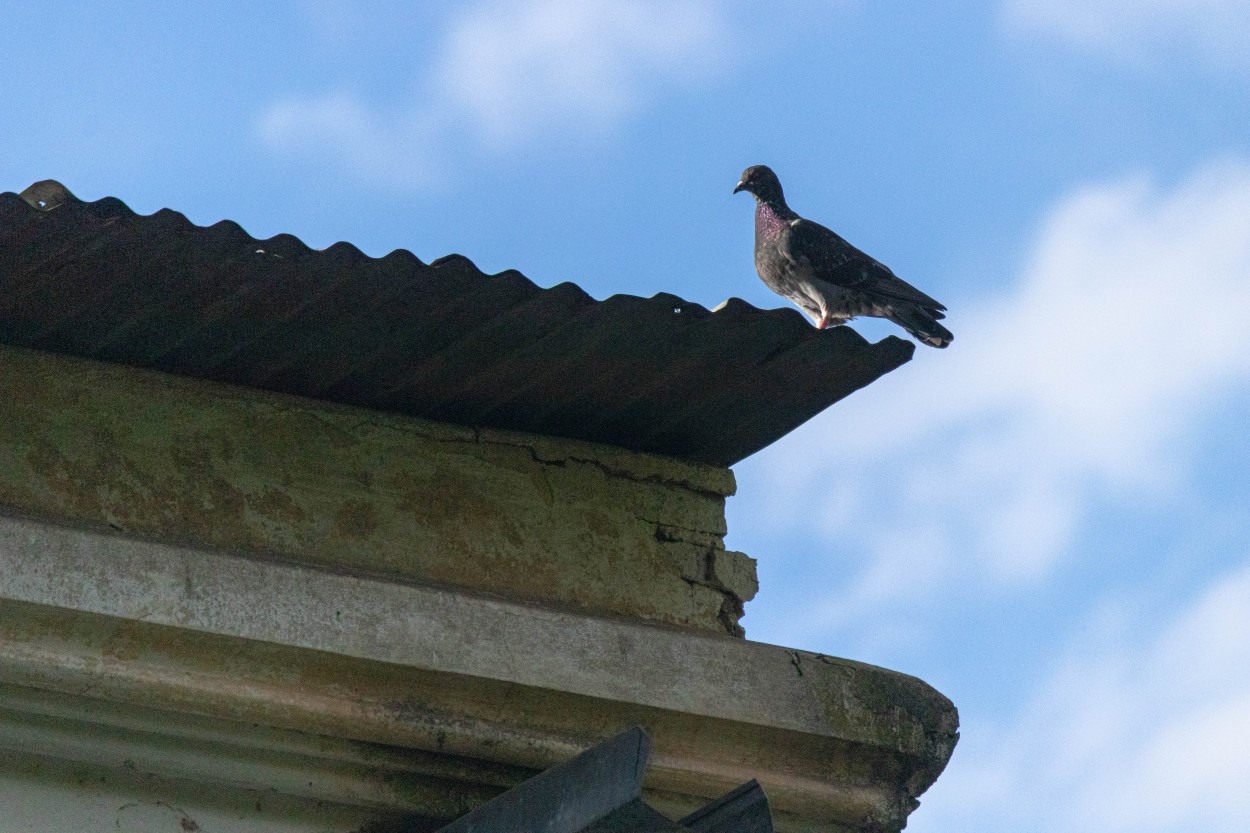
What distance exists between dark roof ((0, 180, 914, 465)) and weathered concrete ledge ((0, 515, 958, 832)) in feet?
1.43

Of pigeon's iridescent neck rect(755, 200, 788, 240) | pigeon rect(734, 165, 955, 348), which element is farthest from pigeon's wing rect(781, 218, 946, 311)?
pigeon's iridescent neck rect(755, 200, 788, 240)

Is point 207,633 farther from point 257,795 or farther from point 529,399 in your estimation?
point 529,399

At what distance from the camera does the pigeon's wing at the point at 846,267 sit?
6.83 m

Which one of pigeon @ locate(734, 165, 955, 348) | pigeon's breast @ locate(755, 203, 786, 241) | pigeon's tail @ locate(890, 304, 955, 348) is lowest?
pigeon's tail @ locate(890, 304, 955, 348)

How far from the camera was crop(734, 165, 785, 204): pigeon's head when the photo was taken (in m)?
8.23

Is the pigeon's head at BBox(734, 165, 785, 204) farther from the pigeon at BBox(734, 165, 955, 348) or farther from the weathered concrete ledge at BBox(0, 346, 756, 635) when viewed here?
the weathered concrete ledge at BBox(0, 346, 756, 635)

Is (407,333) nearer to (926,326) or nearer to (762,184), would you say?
(926,326)

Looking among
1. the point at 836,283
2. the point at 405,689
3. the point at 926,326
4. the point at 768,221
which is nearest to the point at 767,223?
the point at 768,221

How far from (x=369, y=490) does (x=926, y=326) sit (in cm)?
402

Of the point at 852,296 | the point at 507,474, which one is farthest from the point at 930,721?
the point at 852,296

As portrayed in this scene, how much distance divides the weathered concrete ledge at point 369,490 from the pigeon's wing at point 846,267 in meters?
3.51

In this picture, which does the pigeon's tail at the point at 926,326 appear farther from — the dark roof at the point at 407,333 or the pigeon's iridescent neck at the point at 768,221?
the dark roof at the point at 407,333

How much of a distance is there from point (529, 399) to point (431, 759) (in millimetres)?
750

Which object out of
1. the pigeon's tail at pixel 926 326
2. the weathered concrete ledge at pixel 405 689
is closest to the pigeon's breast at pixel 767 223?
the pigeon's tail at pixel 926 326
